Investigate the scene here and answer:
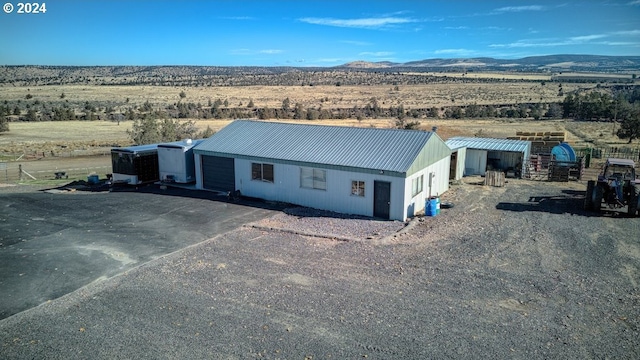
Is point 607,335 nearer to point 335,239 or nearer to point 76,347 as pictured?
point 335,239

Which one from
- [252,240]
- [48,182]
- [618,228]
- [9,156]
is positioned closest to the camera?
[252,240]

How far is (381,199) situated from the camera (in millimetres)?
20219

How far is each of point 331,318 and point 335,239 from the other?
6149 millimetres

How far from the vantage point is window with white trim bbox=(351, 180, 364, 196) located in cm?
2062

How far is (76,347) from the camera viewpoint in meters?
10.4

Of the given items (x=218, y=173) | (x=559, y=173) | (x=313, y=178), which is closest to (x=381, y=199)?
(x=313, y=178)

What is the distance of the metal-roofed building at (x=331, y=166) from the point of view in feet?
66.3

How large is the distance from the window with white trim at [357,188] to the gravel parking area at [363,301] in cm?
275

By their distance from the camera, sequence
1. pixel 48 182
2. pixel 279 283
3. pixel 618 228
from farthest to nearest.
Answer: pixel 48 182
pixel 618 228
pixel 279 283

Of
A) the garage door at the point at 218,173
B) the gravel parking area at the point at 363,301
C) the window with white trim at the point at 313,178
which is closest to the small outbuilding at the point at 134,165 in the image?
the garage door at the point at 218,173

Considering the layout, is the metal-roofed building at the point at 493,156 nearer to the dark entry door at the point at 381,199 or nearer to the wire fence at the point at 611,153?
the wire fence at the point at 611,153

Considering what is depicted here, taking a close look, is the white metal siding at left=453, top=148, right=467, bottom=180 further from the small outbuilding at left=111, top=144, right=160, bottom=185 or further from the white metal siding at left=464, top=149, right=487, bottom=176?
the small outbuilding at left=111, top=144, right=160, bottom=185

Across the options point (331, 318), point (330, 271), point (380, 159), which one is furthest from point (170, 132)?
point (331, 318)

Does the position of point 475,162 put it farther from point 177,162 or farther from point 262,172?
point 177,162
